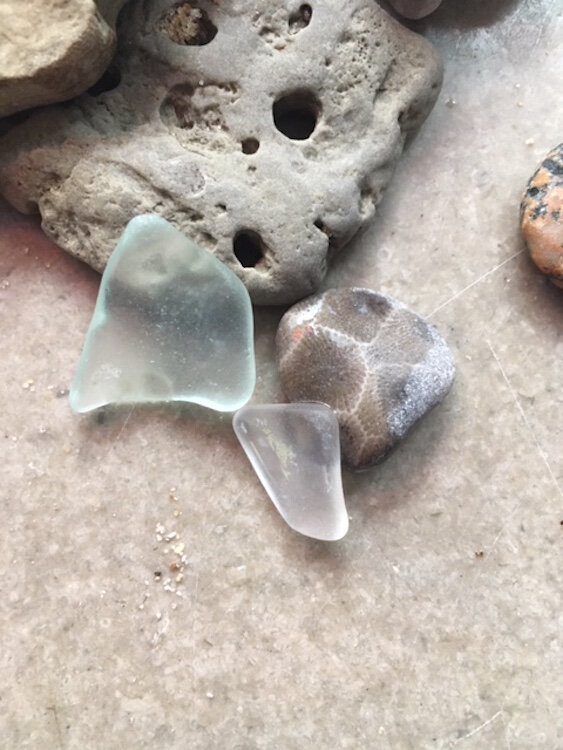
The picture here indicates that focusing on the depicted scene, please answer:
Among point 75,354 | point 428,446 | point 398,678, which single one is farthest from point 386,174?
point 398,678

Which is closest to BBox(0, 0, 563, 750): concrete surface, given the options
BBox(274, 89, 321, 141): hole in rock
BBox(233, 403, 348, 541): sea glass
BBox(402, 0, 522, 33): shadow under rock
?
BBox(233, 403, 348, 541): sea glass

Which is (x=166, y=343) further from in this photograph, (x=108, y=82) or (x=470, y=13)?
(x=470, y=13)

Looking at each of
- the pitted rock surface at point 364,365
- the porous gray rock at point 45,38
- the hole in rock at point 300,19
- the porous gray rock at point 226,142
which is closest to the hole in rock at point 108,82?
the porous gray rock at point 226,142

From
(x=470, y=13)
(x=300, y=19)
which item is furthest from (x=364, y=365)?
(x=470, y=13)

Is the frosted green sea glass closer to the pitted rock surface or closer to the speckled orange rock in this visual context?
the pitted rock surface

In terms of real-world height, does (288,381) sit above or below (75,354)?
above

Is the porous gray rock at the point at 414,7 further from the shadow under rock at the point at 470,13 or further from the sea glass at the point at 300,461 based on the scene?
the sea glass at the point at 300,461

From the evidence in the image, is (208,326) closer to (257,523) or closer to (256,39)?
(257,523)
